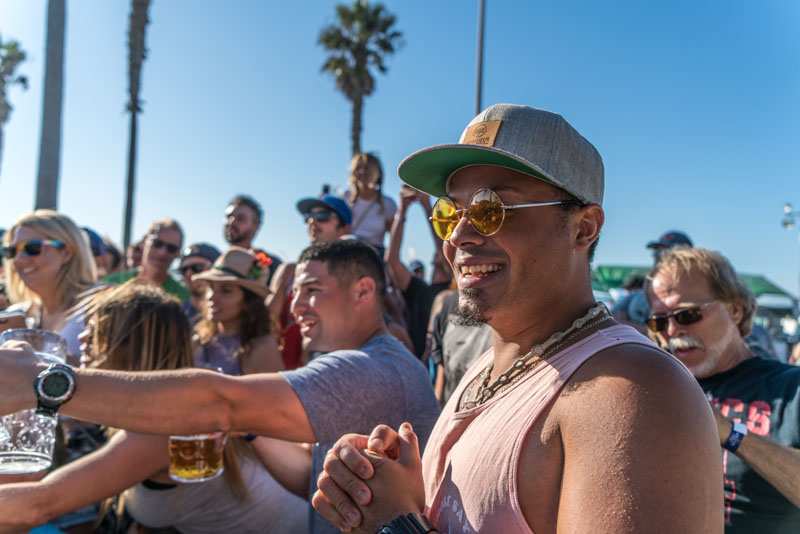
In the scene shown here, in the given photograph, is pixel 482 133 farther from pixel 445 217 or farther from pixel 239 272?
pixel 239 272

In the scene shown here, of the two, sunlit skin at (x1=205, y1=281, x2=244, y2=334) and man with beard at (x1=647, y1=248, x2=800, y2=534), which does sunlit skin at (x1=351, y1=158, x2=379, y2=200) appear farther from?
man with beard at (x1=647, y1=248, x2=800, y2=534)

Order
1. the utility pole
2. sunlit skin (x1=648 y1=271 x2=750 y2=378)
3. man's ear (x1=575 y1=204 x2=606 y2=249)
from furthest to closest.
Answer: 1. the utility pole
2. sunlit skin (x1=648 y1=271 x2=750 y2=378)
3. man's ear (x1=575 y1=204 x2=606 y2=249)

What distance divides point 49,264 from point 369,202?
9.79ft

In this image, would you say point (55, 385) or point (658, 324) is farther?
point (658, 324)

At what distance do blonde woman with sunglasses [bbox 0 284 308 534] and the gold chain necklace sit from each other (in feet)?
5.12

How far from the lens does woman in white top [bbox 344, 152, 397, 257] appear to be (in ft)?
20.4

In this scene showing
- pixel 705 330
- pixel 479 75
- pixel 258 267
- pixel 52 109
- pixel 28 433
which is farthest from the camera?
pixel 479 75

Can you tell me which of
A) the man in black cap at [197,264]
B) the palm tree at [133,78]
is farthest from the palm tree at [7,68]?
the man in black cap at [197,264]

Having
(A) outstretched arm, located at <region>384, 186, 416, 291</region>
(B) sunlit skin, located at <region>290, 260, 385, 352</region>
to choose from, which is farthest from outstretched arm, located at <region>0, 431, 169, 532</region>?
(A) outstretched arm, located at <region>384, 186, 416, 291</region>

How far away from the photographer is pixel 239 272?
479cm

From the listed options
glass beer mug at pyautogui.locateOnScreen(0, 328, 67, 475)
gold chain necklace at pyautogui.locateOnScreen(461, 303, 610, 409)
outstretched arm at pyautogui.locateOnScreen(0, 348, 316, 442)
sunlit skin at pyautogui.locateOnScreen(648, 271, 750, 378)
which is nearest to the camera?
gold chain necklace at pyautogui.locateOnScreen(461, 303, 610, 409)

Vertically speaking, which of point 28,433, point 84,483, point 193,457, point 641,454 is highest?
point 641,454

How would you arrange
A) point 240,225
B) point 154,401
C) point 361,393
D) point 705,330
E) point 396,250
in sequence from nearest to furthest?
point 154,401, point 361,393, point 705,330, point 396,250, point 240,225

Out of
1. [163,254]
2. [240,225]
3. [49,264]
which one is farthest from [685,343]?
[163,254]
